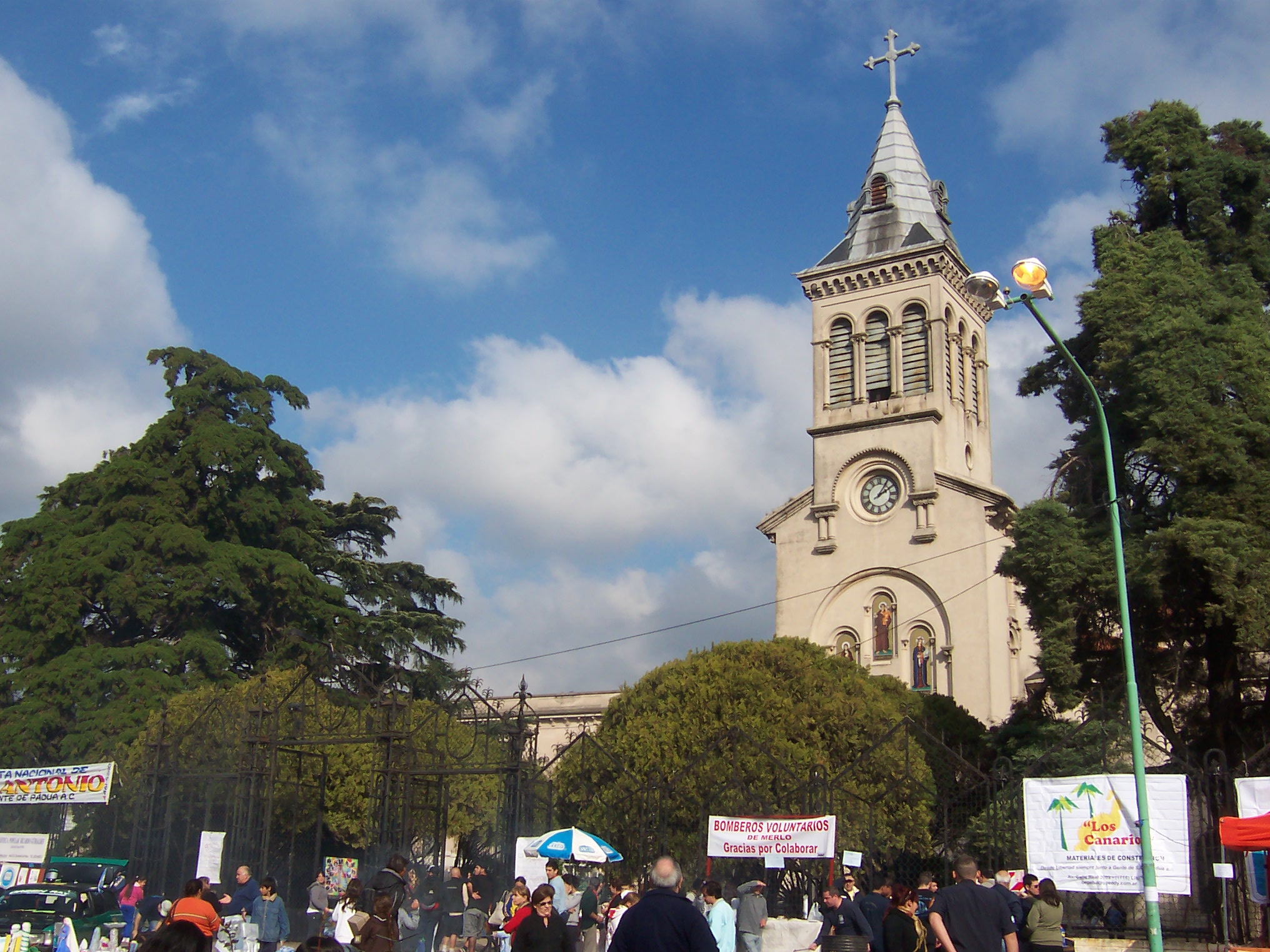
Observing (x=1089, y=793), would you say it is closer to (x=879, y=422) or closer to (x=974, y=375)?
(x=879, y=422)

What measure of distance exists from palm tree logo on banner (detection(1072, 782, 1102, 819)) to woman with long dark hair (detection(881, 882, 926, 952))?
5315mm

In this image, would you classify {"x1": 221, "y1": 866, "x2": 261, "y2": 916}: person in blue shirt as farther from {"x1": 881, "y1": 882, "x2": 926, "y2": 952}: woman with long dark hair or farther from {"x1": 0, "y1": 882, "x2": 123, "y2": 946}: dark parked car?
{"x1": 881, "y1": 882, "x2": 926, "y2": 952}: woman with long dark hair

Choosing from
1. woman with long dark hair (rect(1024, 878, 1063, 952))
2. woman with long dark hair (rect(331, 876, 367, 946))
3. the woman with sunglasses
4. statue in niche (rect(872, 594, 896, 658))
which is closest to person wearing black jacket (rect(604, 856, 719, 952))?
the woman with sunglasses

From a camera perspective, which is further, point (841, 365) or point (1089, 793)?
point (841, 365)

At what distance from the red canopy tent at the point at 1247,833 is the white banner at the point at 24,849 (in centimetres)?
1926

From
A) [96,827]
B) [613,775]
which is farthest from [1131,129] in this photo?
[96,827]

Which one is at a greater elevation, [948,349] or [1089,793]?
[948,349]

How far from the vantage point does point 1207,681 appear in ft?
75.3

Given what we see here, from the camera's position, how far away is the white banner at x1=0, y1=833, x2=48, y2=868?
22188 millimetres

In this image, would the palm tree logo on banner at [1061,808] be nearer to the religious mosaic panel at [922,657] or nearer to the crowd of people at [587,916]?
the crowd of people at [587,916]

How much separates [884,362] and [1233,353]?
20.6m

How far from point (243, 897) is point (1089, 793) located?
34.2ft

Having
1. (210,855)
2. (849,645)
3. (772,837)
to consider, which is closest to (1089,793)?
(772,837)

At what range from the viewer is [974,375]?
46250mm
